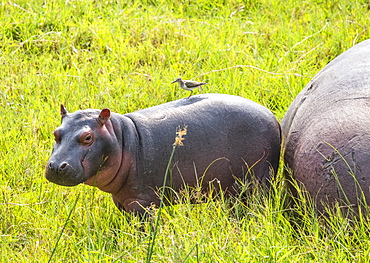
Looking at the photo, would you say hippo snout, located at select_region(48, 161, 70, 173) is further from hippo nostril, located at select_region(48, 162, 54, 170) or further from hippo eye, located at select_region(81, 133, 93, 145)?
hippo eye, located at select_region(81, 133, 93, 145)

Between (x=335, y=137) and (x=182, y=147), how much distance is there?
3.47ft

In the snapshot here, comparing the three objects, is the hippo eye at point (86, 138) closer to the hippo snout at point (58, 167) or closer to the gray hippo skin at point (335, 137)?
Answer: the hippo snout at point (58, 167)

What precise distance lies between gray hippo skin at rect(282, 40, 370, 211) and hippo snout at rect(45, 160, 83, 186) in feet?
4.63

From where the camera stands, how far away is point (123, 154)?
13.9ft

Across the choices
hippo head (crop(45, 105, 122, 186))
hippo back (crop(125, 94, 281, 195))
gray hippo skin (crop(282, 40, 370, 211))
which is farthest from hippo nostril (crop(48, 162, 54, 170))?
gray hippo skin (crop(282, 40, 370, 211))

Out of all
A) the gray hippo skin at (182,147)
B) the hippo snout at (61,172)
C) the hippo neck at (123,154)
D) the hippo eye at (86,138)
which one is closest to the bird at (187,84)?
the gray hippo skin at (182,147)

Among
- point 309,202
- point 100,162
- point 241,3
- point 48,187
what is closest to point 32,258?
point 100,162

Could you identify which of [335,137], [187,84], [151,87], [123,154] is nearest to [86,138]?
[123,154]

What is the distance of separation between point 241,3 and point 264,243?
504cm

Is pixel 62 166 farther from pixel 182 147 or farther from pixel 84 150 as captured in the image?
pixel 182 147

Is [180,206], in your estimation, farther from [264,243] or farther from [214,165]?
[264,243]

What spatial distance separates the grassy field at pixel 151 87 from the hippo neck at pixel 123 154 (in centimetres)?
24

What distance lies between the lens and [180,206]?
13.3 ft

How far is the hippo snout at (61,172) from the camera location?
3768 mm
